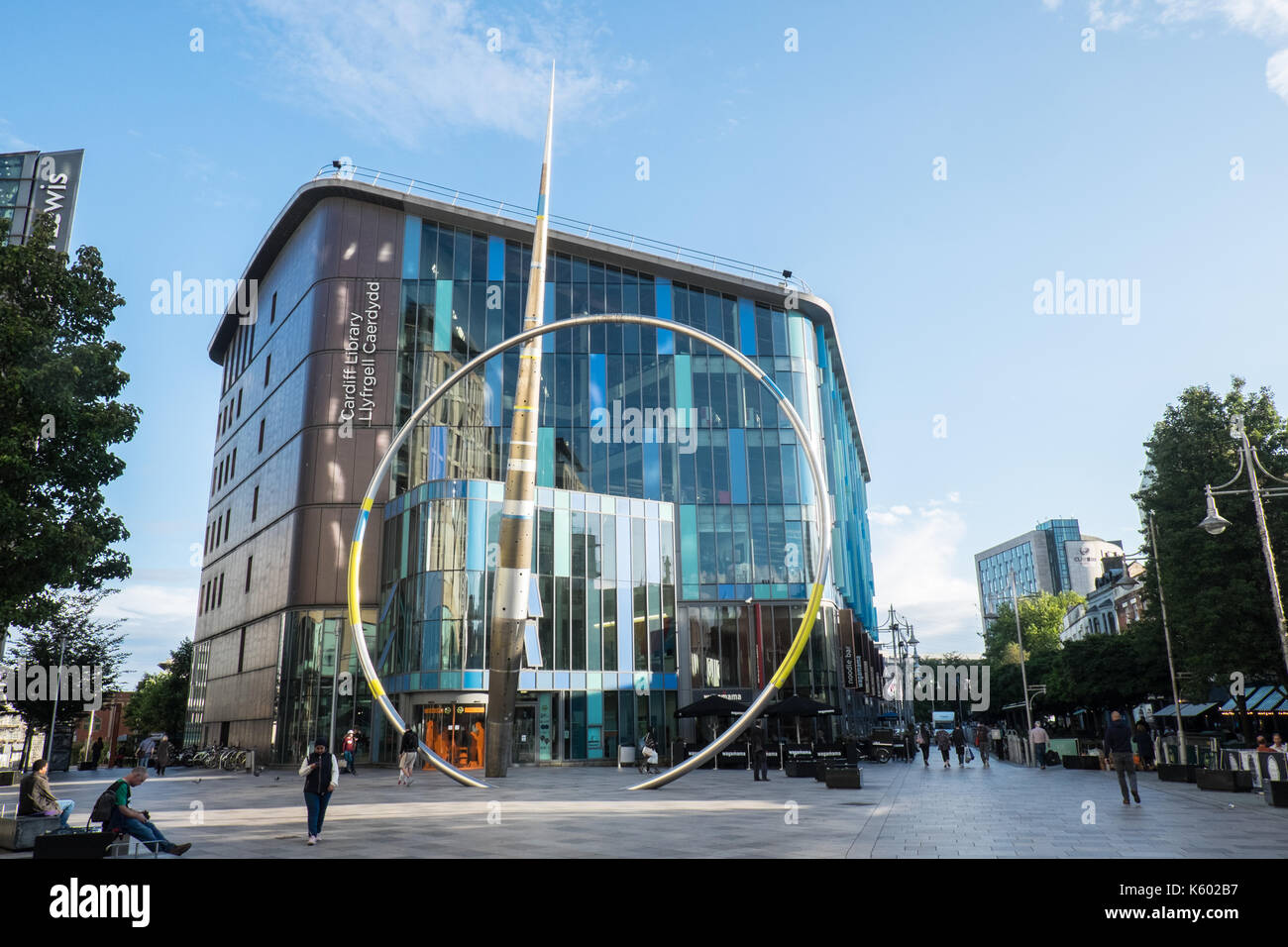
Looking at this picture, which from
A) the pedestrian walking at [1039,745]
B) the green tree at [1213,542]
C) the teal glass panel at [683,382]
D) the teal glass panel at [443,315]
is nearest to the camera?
the green tree at [1213,542]

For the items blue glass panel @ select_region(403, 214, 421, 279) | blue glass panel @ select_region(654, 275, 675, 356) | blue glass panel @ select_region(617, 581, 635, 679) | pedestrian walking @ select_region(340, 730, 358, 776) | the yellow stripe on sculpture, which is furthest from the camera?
blue glass panel @ select_region(654, 275, 675, 356)

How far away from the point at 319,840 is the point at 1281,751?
20490mm

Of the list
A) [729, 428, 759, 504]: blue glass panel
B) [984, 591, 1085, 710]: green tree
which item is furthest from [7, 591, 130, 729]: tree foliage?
[984, 591, 1085, 710]: green tree

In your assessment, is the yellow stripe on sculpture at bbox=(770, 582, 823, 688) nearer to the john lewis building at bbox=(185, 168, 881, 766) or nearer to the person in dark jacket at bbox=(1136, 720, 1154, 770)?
the person in dark jacket at bbox=(1136, 720, 1154, 770)

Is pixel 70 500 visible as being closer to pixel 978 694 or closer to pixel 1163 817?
pixel 1163 817

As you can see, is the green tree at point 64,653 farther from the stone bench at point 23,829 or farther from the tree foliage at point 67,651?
the stone bench at point 23,829

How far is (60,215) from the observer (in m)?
44.4

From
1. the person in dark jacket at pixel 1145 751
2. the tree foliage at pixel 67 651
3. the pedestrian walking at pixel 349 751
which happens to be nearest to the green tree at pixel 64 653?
the tree foliage at pixel 67 651

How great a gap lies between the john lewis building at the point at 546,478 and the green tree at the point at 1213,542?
705 inches

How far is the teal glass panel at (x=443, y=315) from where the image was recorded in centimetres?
4997

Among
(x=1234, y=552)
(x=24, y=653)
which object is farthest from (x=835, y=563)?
(x=24, y=653)

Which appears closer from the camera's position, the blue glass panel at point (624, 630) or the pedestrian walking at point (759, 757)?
the pedestrian walking at point (759, 757)

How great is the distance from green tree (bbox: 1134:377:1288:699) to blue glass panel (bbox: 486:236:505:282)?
1430 inches

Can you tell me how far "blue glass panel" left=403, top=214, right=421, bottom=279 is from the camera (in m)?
51.0
